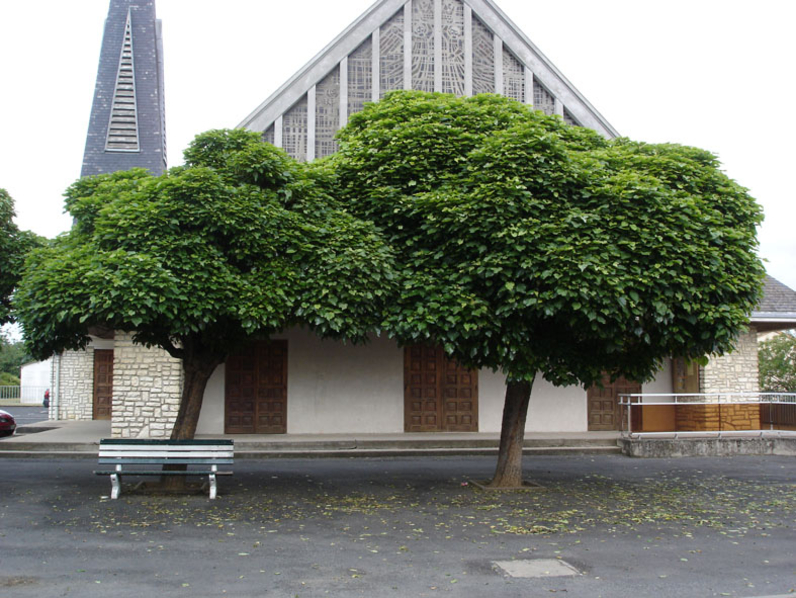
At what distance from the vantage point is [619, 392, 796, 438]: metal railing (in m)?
15.8

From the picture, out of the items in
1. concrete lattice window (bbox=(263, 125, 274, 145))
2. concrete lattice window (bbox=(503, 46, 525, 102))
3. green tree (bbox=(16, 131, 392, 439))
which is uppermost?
concrete lattice window (bbox=(503, 46, 525, 102))

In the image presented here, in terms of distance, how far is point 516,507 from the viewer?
9.39 m

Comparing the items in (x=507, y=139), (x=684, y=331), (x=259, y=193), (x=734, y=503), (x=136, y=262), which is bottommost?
(x=734, y=503)

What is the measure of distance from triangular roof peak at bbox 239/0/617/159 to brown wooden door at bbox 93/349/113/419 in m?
9.47

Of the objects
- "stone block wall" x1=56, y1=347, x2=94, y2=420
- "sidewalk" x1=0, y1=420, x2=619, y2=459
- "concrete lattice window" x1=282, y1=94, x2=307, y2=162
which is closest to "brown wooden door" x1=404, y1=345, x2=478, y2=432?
"sidewalk" x1=0, y1=420, x2=619, y2=459

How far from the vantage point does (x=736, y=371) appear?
57.6 ft

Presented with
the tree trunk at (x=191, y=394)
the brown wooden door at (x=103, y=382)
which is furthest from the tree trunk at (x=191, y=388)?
the brown wooden door at (x=103, y=382)

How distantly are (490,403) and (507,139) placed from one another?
31.6 feet

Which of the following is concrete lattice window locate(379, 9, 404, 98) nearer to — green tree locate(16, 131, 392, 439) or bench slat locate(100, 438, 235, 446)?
green tree locate(16, 131, 392, 439)

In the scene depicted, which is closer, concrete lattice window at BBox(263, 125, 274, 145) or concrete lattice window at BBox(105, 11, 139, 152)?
concrete lattice window at BBox(263, 125, 274, 145)

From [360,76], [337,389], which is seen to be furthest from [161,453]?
[360,76]

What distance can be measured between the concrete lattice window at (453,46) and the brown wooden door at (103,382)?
13027mm

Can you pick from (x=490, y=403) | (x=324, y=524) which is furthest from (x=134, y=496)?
(x=490, y=403)

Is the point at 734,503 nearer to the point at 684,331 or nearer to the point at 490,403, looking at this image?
the point at 684,331
